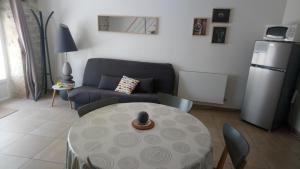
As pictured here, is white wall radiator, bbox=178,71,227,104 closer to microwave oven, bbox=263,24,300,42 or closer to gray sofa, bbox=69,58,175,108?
gray sofa, bbox=69,58,175,108

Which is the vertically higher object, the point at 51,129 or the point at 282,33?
the point at 282,33

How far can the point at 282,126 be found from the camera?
10.3 feet

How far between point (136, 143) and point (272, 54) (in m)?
2.49

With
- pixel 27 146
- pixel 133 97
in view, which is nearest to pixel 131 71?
pixel 133 97

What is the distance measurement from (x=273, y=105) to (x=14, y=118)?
389 centimetres

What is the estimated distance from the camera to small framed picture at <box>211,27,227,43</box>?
3.29m

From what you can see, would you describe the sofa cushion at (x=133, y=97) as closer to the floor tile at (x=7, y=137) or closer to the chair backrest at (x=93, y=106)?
the chair backrest at (x=93, y=106)

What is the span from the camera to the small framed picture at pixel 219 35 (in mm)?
3285

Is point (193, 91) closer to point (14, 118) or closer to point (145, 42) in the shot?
point (145, 42)

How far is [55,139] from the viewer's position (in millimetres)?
2473

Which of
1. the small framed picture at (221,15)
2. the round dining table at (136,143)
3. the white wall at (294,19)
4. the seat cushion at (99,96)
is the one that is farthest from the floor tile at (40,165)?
the white wall at (294,19)

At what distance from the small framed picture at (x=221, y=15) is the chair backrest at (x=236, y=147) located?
2.36m

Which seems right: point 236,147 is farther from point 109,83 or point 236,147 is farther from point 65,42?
point 65,42

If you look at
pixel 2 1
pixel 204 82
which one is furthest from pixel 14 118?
pixel 204 82
